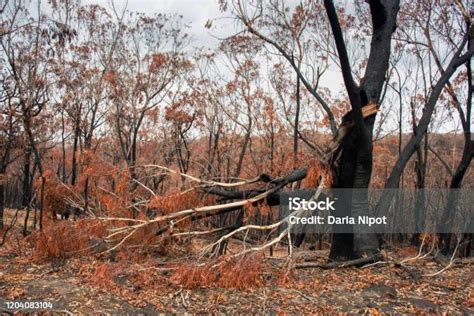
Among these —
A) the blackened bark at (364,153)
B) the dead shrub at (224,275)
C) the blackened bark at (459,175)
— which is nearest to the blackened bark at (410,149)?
the blackened bark at (364,153)

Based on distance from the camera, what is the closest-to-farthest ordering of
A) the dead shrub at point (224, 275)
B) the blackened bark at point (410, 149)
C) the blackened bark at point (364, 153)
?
1. the dead shrub at point (224, 275)
2. the blackened bark at point (364, 153)
3. the blackened bark at point (410, 149)

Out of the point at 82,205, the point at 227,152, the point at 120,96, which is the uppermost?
the point at 120,96

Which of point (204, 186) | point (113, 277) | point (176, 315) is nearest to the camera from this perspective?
point (176, 315)

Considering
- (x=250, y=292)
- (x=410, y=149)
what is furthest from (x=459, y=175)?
(x=250, y=292)

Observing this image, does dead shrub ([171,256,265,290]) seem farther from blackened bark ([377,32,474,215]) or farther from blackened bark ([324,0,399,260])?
blackened bark ([377,32,474,215])

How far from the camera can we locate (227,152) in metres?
21.6

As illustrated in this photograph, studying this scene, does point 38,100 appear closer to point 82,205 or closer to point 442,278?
point 82,205

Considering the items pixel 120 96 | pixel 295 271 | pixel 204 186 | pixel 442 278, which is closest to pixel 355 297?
pixel 295 271

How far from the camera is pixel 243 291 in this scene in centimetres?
613

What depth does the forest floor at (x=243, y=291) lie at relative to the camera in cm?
568

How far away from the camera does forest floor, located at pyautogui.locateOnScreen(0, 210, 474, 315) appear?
5680 mm

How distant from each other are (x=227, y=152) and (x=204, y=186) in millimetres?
13813

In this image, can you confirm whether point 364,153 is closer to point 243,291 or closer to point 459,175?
point 243,291

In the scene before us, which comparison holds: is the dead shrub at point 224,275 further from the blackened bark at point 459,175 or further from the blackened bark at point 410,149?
the blackened bark at point 459,175
